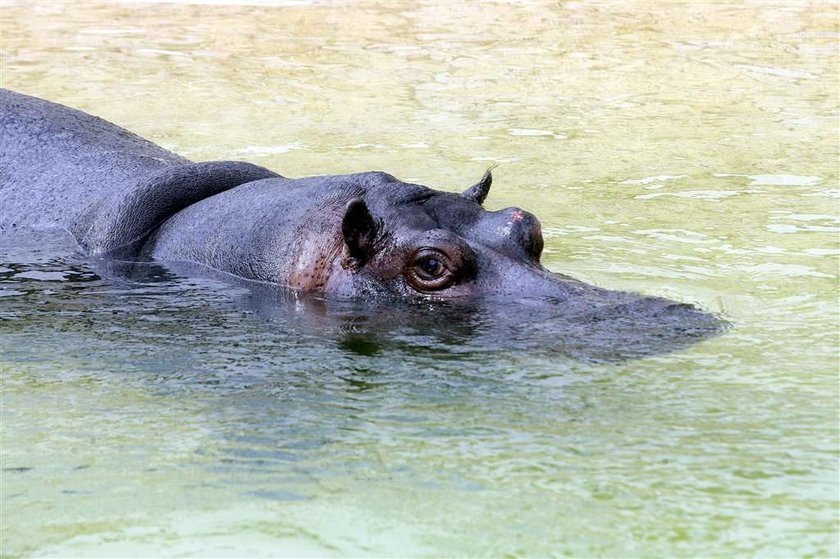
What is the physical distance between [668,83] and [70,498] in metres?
8.88

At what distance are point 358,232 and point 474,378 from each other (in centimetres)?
126

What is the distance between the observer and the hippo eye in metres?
5.81

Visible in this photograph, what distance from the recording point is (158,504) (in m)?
3.87

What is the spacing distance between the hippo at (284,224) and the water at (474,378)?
223 millimetres

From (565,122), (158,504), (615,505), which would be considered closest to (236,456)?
(158,504)

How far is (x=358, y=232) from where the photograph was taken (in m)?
5.96

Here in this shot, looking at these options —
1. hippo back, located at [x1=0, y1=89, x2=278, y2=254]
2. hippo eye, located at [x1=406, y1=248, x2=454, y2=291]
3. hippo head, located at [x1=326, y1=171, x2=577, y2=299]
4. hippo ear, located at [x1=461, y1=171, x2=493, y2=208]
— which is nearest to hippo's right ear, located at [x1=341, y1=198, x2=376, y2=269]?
hippo head, located at [x1=326, y1=171, x2=577, y2=299]

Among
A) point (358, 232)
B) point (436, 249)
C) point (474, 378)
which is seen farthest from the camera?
point (358, 232)

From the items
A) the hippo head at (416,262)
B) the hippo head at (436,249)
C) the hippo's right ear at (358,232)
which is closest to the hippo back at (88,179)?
the hippo head at (416,262)

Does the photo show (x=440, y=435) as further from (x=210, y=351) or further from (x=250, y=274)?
(x=250, y=274)

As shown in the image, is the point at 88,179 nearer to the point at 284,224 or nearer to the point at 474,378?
the point at 284,224

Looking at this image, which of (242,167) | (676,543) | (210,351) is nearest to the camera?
(676,543)

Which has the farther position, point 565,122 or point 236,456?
point 565,122

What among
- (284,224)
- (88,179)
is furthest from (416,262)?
(88,179)
